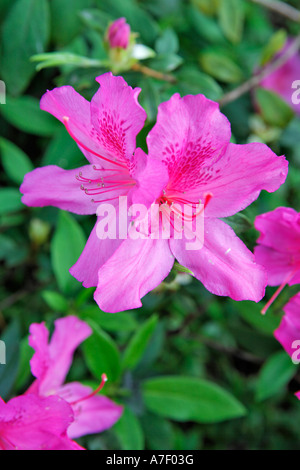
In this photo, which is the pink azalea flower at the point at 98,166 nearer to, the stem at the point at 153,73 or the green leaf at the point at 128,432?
the stem at the point at 153,73

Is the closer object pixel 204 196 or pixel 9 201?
pixel 204 196

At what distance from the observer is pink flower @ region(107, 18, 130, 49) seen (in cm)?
111

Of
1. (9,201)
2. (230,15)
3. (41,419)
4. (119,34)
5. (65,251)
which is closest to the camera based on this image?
(41,419)

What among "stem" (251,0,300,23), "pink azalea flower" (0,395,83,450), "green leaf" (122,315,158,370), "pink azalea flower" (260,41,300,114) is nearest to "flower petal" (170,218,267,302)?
"pink azalea flower" (0,395,83,450)

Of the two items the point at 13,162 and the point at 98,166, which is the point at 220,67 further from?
the point at 98,166

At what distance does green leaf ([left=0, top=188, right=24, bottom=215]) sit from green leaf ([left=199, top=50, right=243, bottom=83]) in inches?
29.1

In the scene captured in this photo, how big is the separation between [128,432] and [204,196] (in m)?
0.77

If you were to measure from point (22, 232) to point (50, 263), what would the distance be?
0.15m

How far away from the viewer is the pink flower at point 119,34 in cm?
111

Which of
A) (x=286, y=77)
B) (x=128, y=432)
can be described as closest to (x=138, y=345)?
(x=128, y=432)

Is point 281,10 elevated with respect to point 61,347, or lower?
elevated

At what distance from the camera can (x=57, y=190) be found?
0.92 meters

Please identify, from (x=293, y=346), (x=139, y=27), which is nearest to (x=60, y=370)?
(x=293, y=346)

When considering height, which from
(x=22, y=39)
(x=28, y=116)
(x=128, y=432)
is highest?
(x=22, y=39)
